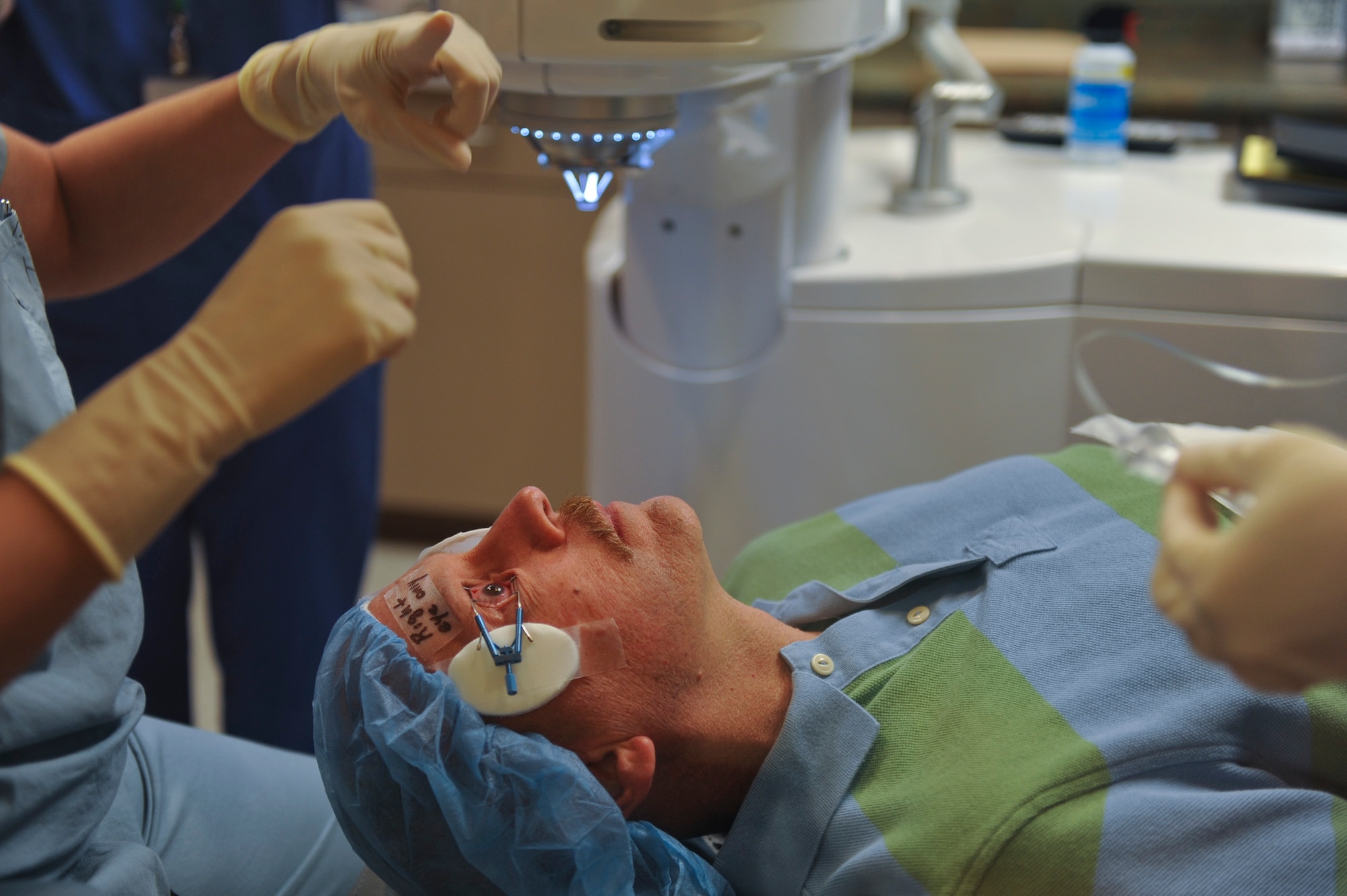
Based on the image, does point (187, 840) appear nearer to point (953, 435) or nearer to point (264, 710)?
point (264, 710)

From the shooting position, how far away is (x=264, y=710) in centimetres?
165

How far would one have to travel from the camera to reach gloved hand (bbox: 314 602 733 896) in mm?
799

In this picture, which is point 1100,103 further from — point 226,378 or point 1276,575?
point 226,378

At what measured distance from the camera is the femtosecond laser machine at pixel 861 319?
1314 mm

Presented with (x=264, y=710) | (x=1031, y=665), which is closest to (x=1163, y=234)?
(x=1031, y=665)

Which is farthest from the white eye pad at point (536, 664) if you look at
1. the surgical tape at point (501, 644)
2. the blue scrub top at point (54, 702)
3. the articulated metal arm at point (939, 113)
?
the articulated metal arm at point (939, 113)

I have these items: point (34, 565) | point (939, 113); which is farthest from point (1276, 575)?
point (939, 113)

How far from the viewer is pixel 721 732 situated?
0.92 metres

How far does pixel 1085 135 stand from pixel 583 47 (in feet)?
3.50

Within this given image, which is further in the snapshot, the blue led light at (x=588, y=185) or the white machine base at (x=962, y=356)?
→ the white machine base at (x=962, y=356)

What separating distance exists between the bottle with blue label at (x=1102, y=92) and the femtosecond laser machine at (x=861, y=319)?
0.27m

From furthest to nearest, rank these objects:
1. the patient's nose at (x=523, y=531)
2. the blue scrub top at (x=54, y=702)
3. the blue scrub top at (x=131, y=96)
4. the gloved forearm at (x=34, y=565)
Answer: the blue scrub top at (x=131, y=96)
the patient's nose at (x=523, y=531)
the blue scrub top at (x=54, y=702)
the gloved forearm at (x=34, y=565)

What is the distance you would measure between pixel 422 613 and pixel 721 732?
0.25 meters

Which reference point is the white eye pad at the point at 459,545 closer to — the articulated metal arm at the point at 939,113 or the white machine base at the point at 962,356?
the white machine base at the point at 962,356
